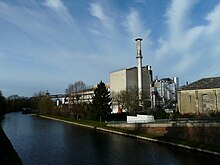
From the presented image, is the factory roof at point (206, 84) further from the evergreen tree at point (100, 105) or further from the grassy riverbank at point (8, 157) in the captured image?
the grassy riverbank at point (8, 157)

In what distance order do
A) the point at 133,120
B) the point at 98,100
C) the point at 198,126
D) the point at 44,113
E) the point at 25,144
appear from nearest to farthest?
1. the point at 198,126
2. the point at 25,144
3. the point at 133,120
4. the point at 98,100
5. the point at 44,113

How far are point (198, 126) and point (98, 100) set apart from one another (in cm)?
3086

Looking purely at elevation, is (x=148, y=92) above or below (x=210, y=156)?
Answer: above

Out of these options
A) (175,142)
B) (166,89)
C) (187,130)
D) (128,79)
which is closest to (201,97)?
(187,130)

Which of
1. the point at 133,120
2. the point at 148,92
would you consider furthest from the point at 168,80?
the point at 133,120

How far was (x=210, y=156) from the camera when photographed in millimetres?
26922

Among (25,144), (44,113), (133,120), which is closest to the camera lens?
(25,144)

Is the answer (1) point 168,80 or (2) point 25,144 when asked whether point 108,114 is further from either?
(1) point 168,80

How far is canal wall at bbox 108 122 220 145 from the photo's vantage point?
30.3m

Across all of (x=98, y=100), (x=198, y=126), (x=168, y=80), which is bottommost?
(x=198, y=126)

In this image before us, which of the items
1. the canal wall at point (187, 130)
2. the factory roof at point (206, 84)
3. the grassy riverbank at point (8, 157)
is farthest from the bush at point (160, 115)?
the grassy riverbank at point (8, 157)

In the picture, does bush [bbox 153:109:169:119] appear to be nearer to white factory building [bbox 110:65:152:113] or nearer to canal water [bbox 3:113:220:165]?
canal water [bbox 3:113:220:165]

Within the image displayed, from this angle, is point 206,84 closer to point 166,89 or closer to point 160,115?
point 160,115

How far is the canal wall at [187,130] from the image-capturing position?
3033 centimetres
